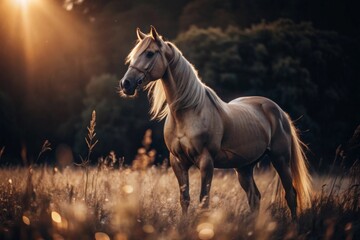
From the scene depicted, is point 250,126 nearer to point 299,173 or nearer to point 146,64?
point 299,173

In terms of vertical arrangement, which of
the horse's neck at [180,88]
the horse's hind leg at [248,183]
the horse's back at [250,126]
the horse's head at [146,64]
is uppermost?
the horse's head at [146,64]

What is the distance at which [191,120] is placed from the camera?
6496 mm

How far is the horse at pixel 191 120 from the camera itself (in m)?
6.36

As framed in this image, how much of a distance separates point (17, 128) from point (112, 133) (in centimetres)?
551

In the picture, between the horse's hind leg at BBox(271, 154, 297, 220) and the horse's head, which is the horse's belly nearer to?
the horse's hind leg at BBox(271, 154, 297, 220)

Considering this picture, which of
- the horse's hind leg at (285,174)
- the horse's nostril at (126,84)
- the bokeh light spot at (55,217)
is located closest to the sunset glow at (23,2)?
the horse's hind leg at (285,174)

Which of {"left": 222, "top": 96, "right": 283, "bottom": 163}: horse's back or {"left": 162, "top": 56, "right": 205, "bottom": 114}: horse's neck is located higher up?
{"left": 162, "top": 56, "right": 205, "bottom": 114}: horse's neck

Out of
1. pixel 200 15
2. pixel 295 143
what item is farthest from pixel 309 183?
pixel 200 15

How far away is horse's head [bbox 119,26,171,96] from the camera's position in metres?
6.21

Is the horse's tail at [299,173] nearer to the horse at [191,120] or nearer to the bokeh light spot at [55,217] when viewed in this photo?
the horse at [191,120]

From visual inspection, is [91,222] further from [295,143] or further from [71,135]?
[71,135]

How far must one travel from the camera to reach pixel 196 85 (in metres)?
6.71

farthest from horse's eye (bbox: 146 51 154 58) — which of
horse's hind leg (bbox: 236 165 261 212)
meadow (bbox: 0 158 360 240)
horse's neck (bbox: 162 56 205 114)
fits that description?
horse's hind leg (bbox: 236 165 261 212)

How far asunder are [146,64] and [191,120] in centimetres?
92
